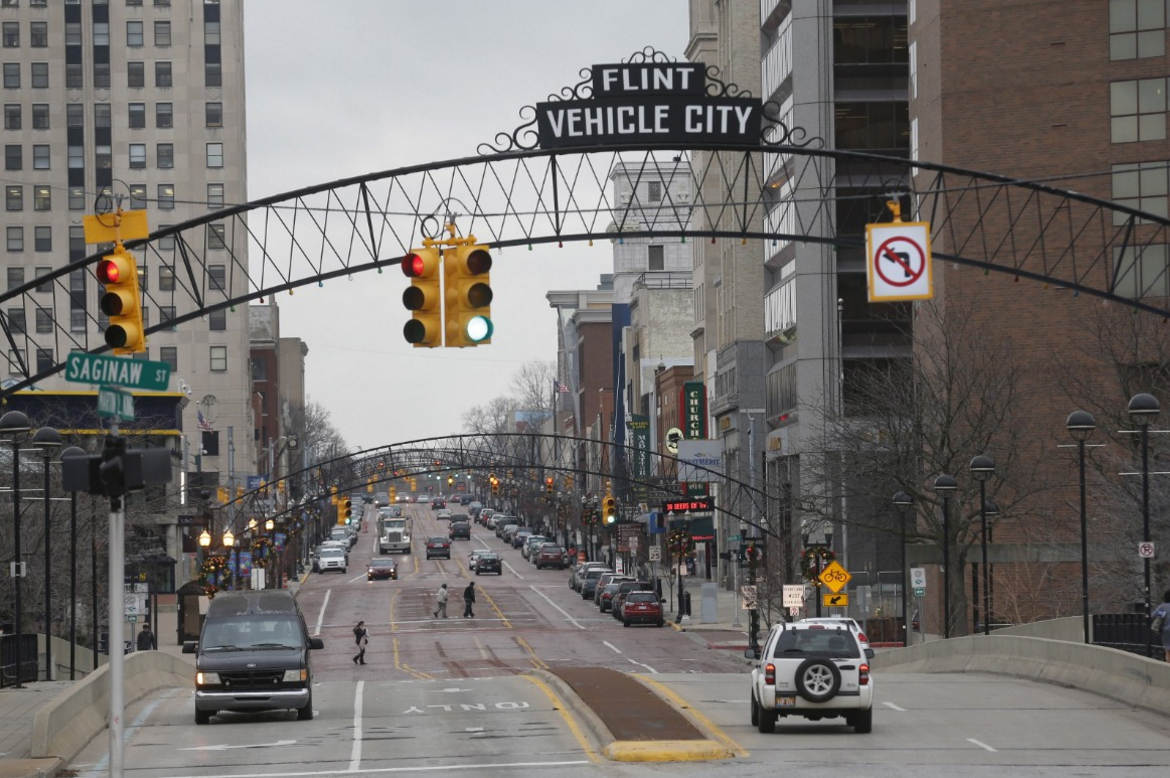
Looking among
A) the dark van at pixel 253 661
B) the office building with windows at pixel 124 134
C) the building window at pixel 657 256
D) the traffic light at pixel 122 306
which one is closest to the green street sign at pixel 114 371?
the traffic light at pixel 122 306

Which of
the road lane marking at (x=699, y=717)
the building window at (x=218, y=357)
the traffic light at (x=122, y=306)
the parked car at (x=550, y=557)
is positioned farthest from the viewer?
the building window at (x=218, y=357)

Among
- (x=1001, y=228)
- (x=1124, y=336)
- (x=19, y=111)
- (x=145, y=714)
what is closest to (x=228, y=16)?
(x=19, y=111)

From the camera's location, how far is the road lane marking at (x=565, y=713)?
901 inches

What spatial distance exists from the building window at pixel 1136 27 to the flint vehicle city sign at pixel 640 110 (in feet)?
135

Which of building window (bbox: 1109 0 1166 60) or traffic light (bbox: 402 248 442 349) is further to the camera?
building window (bbox: 1109 0 1166 60)

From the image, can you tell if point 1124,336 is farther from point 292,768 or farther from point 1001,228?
point 292,768

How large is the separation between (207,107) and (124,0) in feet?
29.4

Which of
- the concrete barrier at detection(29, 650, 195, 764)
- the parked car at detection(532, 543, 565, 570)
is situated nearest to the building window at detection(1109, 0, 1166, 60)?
the concrete barrier at detection(29, 650, 195, 764)

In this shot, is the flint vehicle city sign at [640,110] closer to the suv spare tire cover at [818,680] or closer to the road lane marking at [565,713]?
the suv spare tire cover at [818,680]

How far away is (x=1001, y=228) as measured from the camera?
2527 inches

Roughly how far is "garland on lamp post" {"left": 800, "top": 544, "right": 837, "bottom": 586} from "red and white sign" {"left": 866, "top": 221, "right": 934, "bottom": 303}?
2879 cm

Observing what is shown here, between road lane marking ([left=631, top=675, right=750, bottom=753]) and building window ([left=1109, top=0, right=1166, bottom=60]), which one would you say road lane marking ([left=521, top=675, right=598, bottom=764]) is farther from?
building window ([left=1109, top=0, right=1166, bottom=60])

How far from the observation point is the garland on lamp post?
5212 cm

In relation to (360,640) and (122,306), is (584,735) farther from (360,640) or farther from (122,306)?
(360,640)
